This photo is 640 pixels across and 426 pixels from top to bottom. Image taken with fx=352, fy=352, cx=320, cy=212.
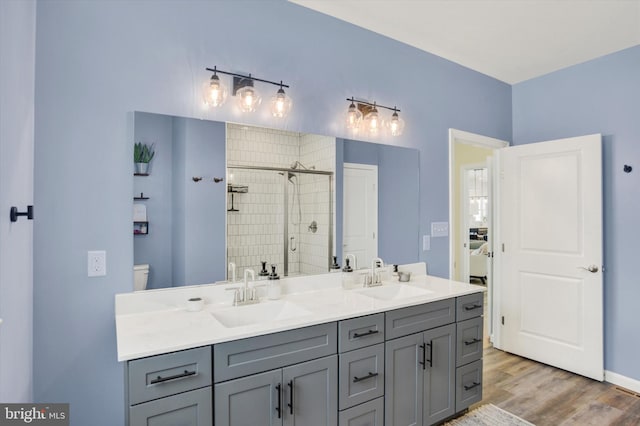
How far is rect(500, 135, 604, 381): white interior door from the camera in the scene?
292 cm

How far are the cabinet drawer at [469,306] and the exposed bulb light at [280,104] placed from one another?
162 centimetres

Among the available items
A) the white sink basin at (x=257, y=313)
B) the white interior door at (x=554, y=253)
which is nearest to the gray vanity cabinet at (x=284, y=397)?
the white sink basin at (x=257, y=313)

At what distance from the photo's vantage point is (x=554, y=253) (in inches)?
123

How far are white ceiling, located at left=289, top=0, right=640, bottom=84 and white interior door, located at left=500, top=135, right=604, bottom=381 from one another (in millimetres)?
756

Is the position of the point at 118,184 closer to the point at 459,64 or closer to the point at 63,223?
the point at 63,223

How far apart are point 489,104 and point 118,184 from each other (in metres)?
3.32

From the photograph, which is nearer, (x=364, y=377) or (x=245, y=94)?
(x=364, y=377)

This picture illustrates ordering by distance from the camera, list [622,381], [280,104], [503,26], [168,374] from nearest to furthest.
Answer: [168,374] → [280,104] → [503,26] → [622,381]

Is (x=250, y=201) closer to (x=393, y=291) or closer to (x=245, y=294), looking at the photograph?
(x=245, y=294)

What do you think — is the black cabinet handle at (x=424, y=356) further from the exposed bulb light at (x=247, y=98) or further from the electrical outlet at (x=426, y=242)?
the exposed bulb light at (x=247, y=98)

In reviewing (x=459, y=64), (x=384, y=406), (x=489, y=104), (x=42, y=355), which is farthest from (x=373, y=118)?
(x=42, y=355)

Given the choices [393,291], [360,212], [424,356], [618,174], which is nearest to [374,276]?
[393,291]

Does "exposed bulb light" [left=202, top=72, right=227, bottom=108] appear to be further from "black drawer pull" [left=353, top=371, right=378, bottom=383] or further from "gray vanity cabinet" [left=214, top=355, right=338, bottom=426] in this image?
"black drawer pull" [left=353, top=371, right=378, bottom=383]

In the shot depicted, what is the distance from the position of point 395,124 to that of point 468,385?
1.89 meters
